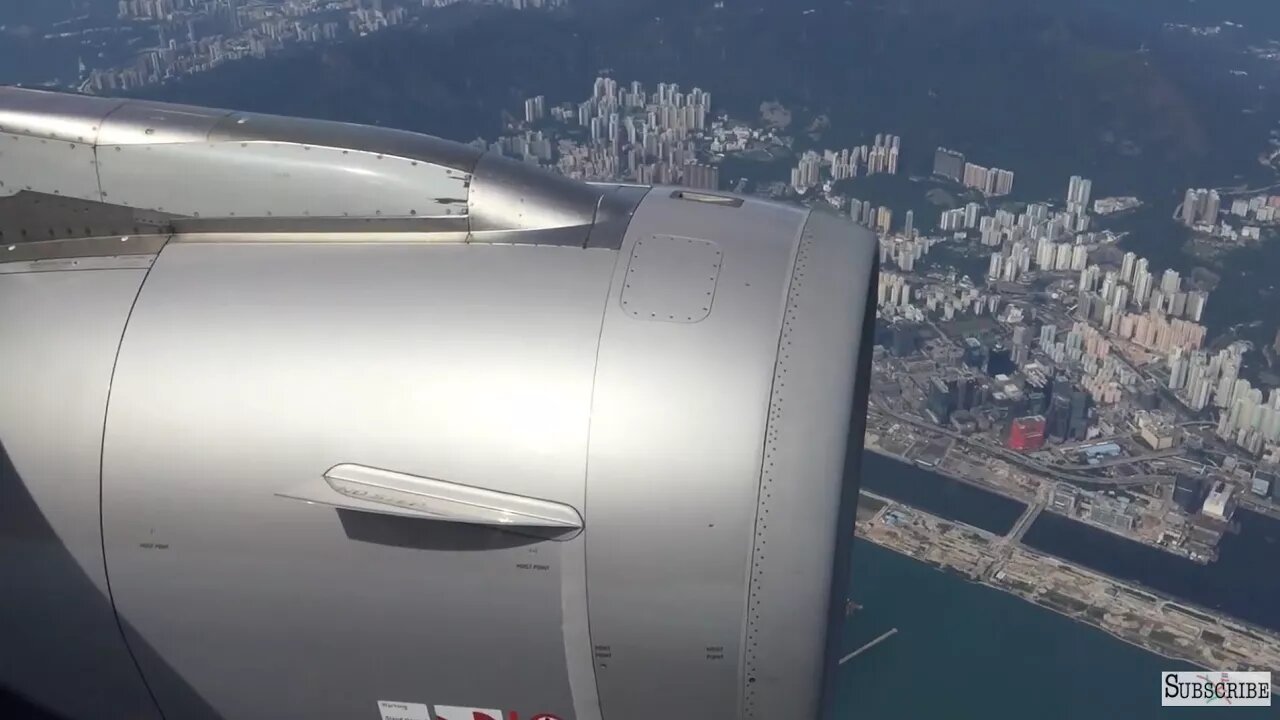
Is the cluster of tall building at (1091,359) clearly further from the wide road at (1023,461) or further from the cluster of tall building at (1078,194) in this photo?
the cluster of tall building at (1078,194)

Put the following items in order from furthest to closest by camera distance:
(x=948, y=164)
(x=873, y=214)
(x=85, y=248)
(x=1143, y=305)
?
(x=948, y=164) → (x=873, y=214) → (x=1143, y=305) → (x=85, y=248)

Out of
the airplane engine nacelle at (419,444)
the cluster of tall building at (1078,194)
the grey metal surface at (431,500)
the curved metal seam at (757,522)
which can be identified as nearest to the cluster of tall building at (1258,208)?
the cluster of tall building at (1078,194)

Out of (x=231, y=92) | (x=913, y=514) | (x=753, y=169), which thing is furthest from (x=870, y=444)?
(x=231, y=92)

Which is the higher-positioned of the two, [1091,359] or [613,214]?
[613,214]

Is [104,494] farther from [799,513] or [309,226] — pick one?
[799,513]

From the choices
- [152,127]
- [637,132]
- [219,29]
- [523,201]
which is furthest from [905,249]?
[219,29]

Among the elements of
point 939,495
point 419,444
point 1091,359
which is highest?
point 419,444

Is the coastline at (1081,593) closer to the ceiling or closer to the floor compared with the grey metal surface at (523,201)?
closer to the floor
